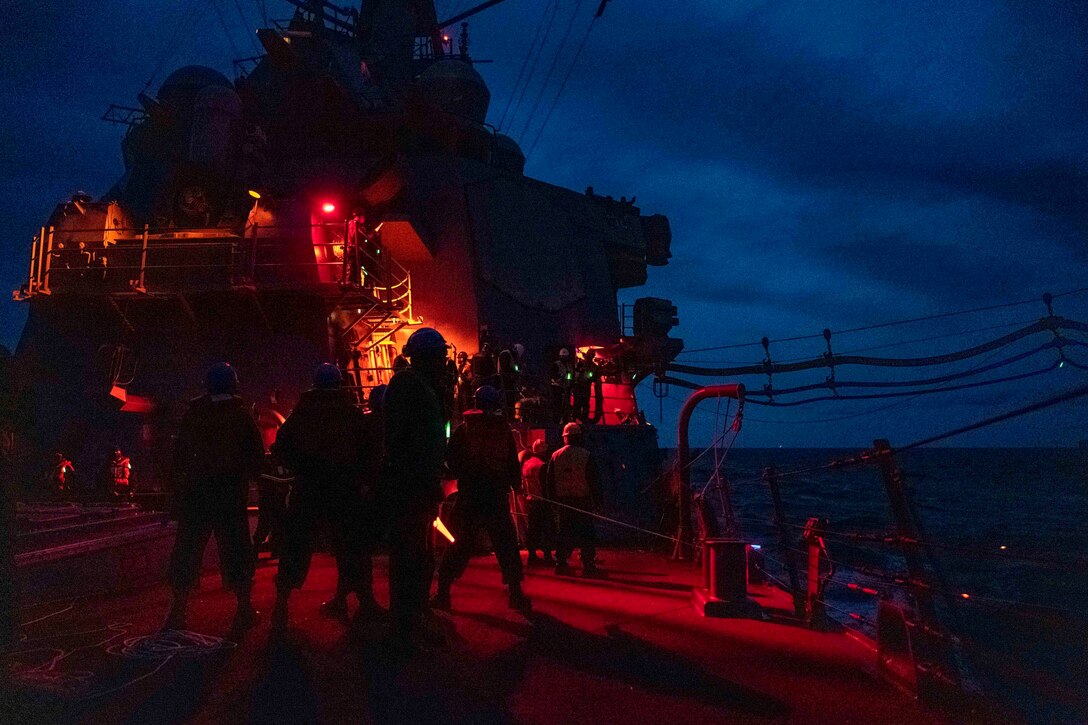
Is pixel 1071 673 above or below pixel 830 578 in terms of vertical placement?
below

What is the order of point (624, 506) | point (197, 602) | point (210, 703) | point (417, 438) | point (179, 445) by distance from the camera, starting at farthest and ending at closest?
point (624, 506) < point (197, 602) < point (179, 445) < point (417, 438) < point (210, 703)

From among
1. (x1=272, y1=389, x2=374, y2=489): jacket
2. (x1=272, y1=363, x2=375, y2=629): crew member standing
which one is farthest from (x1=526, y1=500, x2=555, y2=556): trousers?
(x1=272, y1=389, x2=374, y2=489): jacket

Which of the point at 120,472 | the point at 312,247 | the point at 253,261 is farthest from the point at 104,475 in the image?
the point at 312,247

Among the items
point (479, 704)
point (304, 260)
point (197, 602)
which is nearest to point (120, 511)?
point (197, 602)

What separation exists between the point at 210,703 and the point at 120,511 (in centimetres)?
608

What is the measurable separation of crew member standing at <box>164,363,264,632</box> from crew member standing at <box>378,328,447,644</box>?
1.28 metres

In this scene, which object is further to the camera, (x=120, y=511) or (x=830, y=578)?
(x=120, y=511)

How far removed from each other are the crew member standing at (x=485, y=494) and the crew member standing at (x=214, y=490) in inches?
61.0

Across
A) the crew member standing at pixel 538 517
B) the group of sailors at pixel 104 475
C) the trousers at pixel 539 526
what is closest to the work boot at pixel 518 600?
the crew member standing at pixel 538 517

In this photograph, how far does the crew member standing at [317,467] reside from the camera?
4750 millimetres

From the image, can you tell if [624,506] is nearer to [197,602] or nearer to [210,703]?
[197,602]

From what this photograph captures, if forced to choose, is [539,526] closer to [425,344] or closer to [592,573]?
[592,573]

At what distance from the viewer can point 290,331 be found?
12680 mm

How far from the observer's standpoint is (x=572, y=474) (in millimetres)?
8234
